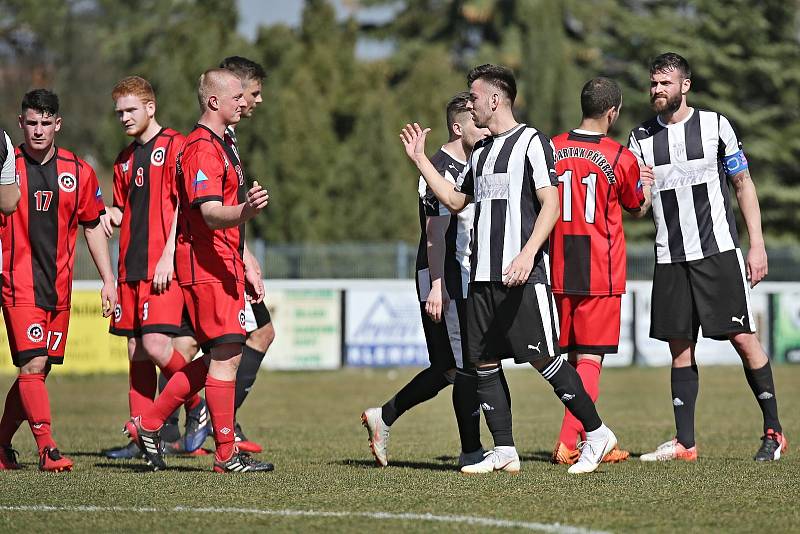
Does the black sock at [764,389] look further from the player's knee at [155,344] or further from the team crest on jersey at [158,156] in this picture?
the team crest on jersey at [158,156]

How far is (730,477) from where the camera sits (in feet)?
22.7

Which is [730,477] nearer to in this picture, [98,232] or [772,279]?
[98,232]

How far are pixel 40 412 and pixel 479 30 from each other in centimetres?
3946

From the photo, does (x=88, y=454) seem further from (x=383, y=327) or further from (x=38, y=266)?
(x=383, y=327)

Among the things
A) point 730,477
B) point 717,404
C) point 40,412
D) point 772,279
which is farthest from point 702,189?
point 772,279

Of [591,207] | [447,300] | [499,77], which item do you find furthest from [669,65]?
[447,300]

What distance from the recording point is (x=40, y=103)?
750cm

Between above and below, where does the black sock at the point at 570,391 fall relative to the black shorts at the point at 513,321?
below

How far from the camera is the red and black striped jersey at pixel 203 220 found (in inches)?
278

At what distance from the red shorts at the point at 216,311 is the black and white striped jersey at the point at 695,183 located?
287 centimetres

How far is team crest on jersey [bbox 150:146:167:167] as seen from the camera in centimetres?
816

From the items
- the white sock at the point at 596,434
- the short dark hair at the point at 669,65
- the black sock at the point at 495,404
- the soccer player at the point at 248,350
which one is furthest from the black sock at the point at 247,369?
the short dark hair at the point at 669,65

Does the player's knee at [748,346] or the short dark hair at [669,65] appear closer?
the short dark hair at [669,65]

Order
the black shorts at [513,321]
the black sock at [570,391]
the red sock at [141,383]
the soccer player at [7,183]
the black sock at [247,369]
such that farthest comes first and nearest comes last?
the black sock at [247,369] → the red sock at [141,383] → the black sock at [570,391] → the black shorts at [513,321] → the soccer player at [7,183]
